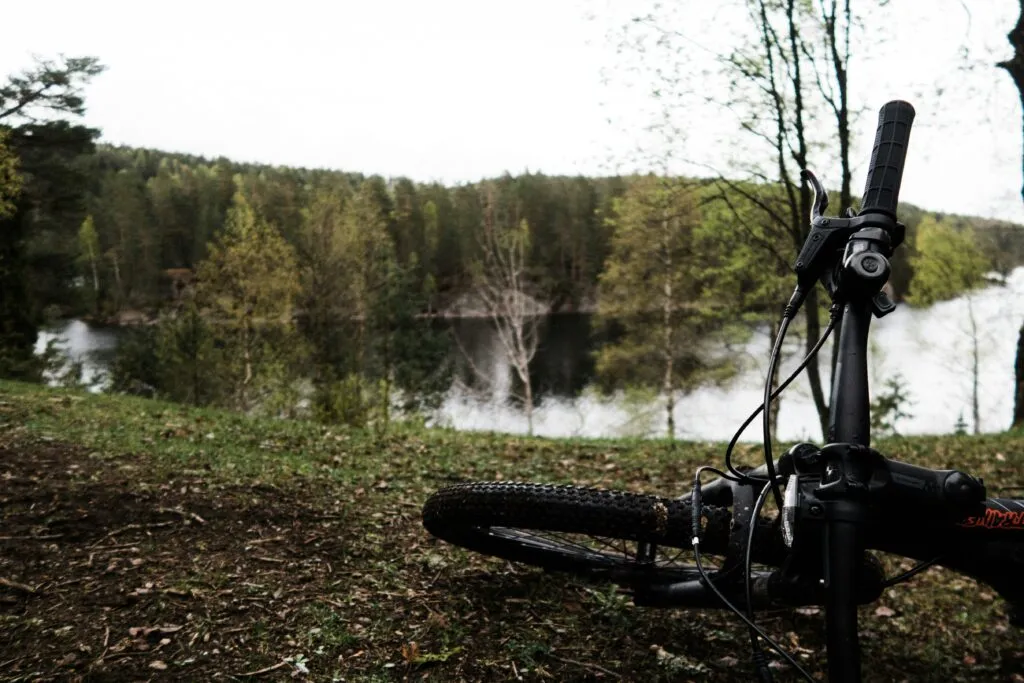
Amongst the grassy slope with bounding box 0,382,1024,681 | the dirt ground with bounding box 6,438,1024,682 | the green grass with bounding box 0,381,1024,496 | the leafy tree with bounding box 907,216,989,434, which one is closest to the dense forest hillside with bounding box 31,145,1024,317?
the leafy tree with bounding box 907,216,989,434

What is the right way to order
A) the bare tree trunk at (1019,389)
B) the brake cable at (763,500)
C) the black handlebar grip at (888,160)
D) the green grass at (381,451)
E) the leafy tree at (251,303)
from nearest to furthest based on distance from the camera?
the brake cable at (763,500) < the black handlebar grip at (888,160) < the green grass at (381,451) < the bare tree trunk at (1019,389) < the leafy tree at (251,303)

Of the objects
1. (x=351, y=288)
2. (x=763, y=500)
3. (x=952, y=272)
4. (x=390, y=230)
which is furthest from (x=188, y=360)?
(x=390, y=230)

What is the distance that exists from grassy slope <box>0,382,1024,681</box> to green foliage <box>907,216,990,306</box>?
26388 millimetres

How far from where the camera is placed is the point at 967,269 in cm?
2694

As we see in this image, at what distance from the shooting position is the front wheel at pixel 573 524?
97.6 inches

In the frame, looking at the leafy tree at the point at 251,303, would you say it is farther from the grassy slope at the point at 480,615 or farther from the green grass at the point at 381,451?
the grassy slope at the point at 480,615

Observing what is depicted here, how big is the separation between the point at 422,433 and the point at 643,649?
546cm

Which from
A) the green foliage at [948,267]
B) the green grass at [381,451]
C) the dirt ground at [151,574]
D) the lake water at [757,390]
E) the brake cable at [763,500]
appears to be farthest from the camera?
the green foliage at [948,267]

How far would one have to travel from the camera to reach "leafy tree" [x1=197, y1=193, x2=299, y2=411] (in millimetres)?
23516

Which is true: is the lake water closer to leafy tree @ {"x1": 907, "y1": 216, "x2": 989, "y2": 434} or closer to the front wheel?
leafy tree @ {"x1": 907, "y1": 216, "x2": 989, "y2": 434}

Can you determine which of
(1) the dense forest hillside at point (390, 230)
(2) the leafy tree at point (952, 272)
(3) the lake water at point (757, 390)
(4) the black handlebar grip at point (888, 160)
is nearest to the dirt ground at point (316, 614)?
(4) the black handlebar grip at point (888, 160)

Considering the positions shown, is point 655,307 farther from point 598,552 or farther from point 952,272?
point 598,552

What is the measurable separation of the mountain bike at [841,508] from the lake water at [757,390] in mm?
18242

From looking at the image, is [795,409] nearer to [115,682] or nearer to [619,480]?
[619,480]
